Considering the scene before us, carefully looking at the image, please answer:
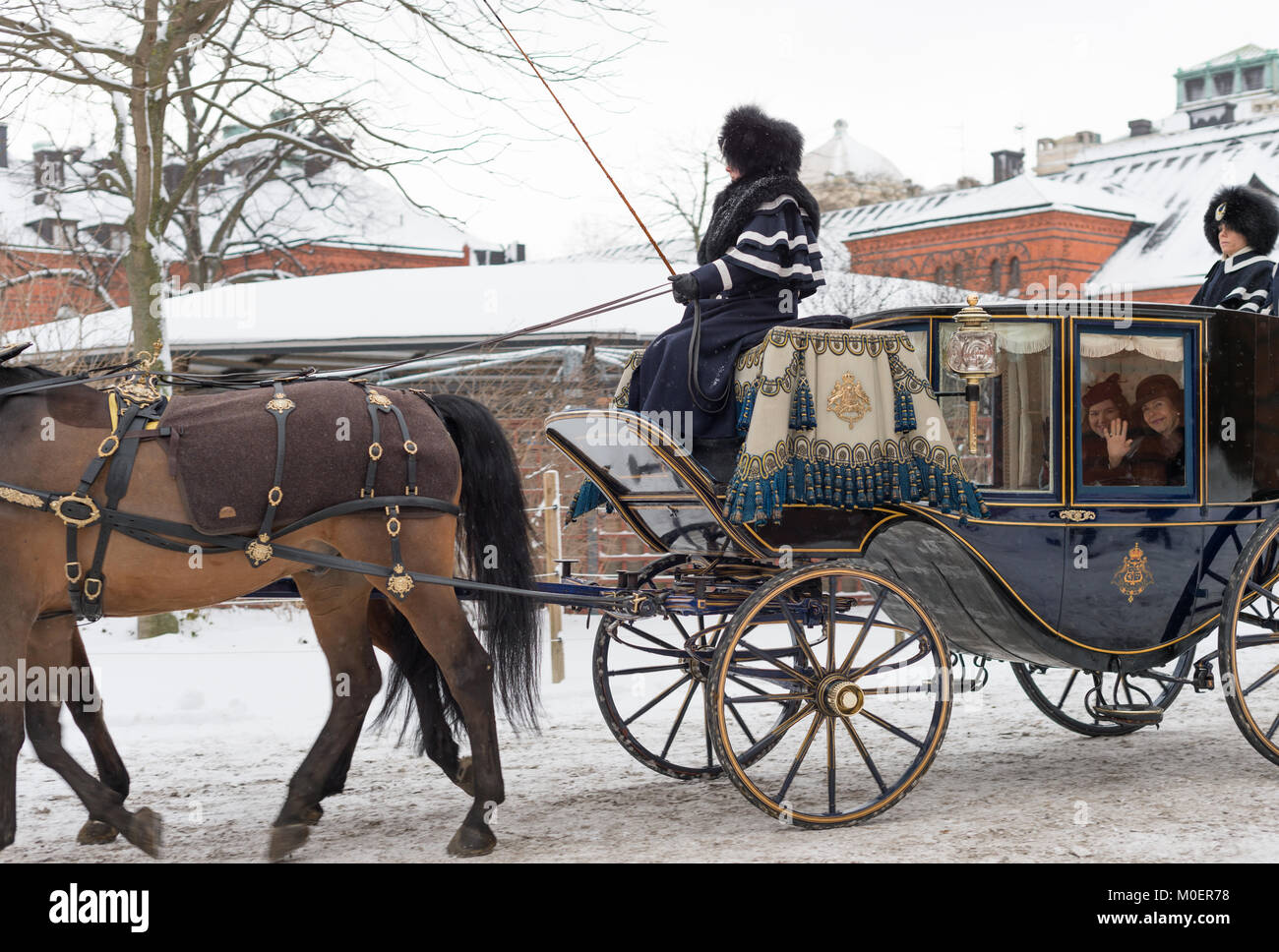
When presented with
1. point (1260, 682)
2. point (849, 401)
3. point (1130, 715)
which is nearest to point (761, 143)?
point (849, 401)

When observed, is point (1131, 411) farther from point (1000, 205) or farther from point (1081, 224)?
point (1081, 224)

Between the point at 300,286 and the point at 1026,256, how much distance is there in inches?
891

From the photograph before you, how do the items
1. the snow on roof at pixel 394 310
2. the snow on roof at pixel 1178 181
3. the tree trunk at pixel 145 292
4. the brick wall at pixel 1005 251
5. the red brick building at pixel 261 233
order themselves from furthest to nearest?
the brick wall at pixel 1005 251 → the snow on roof at pixel 1178 181 → the red brick building at pixel 261 233 → the snow on roof at pixel 394 310 → the tree trunk at pixel 145 292

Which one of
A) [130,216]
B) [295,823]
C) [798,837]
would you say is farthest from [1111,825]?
[130,216]

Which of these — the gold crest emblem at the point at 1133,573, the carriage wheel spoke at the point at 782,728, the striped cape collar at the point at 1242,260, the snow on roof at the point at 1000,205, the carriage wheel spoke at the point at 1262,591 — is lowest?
the carriage wheel spoke at the point at 782,728

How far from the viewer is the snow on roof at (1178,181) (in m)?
30.0

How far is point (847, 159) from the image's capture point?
42438 mm

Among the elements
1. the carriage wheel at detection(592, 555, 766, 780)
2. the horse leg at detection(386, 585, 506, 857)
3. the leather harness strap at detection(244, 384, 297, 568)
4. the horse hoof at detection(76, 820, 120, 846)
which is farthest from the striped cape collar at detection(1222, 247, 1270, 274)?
the horse hoof at detection(76, 820, 120, 846)

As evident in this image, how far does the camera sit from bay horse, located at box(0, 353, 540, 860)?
161 inches

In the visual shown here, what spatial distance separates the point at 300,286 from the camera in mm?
12562

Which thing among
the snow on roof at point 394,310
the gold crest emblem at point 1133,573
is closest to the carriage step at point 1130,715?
the gold crest emblem at point 1133,573

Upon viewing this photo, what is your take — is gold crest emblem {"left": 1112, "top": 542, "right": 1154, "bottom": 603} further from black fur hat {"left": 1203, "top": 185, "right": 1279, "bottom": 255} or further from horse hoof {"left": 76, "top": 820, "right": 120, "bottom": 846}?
horse hoof {"left": 76, "top": 820, "right": 120, "bottom": 846}

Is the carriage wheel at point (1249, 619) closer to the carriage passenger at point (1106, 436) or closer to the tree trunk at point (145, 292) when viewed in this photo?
the carriage passenger at point (1106, 436)

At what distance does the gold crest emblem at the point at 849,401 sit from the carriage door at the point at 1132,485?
89cm
